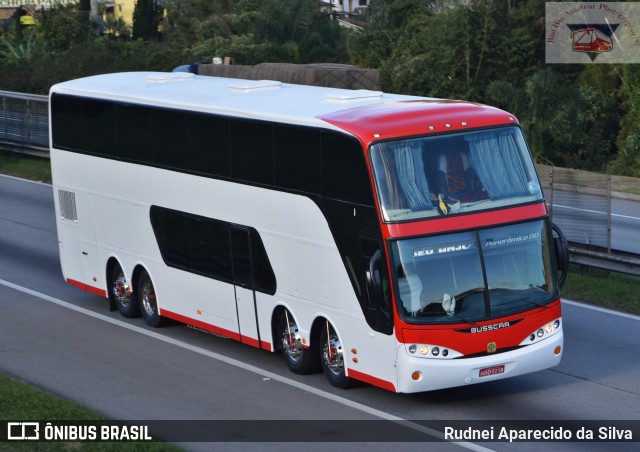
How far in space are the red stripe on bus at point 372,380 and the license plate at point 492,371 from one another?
1.01 metres

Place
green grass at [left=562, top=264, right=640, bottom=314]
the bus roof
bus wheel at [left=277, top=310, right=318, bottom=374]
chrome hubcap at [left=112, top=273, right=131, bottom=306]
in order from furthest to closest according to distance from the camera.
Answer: chrome hubcap at [left=112, top=273, right=131, bottom=306] < green grass at [left=562, top=264, right=640, bottom=314] < bus wheel at [left=277, top=310, right=318, bottom=374] < the bus roof

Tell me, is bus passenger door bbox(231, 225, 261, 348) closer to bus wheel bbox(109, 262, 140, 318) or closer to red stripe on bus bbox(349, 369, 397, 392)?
red stripe on bus bbox(349, 369, 397, 392)

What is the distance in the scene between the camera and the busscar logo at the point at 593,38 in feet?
143

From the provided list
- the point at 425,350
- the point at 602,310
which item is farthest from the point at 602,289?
the point at 425,350

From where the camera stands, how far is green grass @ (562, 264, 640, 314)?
1838cm

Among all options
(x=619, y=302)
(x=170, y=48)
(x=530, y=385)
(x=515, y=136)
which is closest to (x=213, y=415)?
(x=530, y=385)

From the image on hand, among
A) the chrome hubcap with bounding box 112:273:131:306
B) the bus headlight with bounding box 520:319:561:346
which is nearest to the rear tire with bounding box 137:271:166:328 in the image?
the chrome hubcap with bounding box 112:273:131:306

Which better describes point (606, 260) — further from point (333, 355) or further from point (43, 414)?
point (43, 414)

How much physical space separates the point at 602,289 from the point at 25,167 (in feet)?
70.8

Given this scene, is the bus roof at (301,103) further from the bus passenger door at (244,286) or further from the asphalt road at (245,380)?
the asphalt road at (245,380)

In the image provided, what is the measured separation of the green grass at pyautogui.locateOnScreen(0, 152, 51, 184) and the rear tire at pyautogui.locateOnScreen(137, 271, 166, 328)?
15.8 meters

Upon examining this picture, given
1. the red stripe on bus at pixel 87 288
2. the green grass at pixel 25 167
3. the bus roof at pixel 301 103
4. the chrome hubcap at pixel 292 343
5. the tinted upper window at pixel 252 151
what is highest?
the bus roof at pixel 301 103

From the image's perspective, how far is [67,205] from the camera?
64.5ft

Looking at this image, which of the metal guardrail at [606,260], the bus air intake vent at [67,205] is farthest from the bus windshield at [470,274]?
the bus air intake vent at [67,205]
